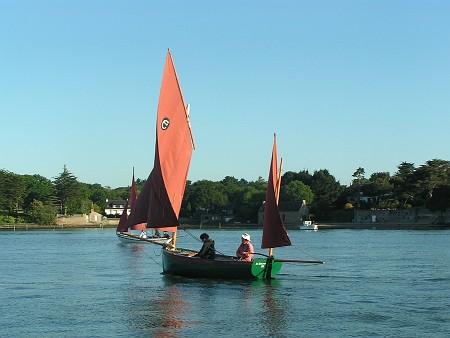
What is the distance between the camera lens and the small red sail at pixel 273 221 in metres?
33.4

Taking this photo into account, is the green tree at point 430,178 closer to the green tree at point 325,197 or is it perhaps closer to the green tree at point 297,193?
the green tree at point 325,197

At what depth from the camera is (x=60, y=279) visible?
3609 centimetres

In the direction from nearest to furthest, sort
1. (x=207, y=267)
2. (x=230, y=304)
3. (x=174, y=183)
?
(x=230, y=304) → (x=207, y=267) → (x=174, y=183)

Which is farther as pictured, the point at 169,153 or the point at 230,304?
the point at 169,153

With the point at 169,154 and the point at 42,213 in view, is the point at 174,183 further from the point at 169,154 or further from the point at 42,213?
the point at 42,213

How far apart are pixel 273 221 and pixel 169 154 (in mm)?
6258

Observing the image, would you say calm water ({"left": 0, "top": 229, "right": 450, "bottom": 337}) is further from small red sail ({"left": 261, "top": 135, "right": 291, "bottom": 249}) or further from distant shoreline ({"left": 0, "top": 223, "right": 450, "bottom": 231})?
distant shoreline ({"left": 0, "top": 223, "right": 450, "bottom": 231})

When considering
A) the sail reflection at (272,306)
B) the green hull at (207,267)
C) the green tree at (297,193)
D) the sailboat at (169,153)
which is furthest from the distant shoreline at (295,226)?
the sail reflection at (272,306)

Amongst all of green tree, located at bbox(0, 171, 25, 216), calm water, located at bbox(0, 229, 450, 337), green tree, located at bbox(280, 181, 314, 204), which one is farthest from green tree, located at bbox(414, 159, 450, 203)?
calm water, located at bbox(0, 229, 450, 337)

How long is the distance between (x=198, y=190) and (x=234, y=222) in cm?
1787

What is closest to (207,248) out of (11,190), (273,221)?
(273,221)

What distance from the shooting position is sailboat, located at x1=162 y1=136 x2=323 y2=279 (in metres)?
32.1

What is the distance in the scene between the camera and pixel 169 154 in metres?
35.6

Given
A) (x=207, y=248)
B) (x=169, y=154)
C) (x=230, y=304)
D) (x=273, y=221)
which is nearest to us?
(x=230, y=304)
